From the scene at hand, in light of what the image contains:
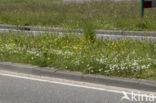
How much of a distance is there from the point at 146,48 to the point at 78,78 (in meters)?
2.46

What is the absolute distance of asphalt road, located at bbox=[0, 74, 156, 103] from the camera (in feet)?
21.0

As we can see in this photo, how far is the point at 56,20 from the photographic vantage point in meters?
16.3

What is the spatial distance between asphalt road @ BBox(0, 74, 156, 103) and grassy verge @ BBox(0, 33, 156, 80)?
655 mm

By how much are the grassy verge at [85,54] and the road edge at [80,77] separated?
0.22 metres

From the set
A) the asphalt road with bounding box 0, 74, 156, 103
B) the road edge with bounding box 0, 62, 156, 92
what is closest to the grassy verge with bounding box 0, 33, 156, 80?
the road edge with bounding box 0, 62, 156, 92

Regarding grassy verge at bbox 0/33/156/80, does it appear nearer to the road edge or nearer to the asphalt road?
the road edge

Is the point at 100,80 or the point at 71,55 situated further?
the point at 71,55

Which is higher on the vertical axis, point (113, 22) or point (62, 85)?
point (113, 22)

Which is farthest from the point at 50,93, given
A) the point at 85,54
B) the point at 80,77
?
the point at 85,54

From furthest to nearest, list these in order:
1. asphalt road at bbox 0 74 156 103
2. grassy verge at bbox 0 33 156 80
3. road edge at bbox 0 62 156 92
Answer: grassy verge at bbox 0 33 156 80
road edge at bbox 0 62 156 92
asphalt road at bbox 0 74 156 103

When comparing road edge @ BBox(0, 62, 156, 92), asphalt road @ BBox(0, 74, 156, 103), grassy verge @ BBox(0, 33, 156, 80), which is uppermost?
grassy verge @ BBox(0, 33, 156, 80)

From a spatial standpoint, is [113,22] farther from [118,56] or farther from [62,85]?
[62,85]

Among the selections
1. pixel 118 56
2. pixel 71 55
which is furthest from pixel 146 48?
pixel 71 55

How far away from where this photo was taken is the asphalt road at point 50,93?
6.41 meters
